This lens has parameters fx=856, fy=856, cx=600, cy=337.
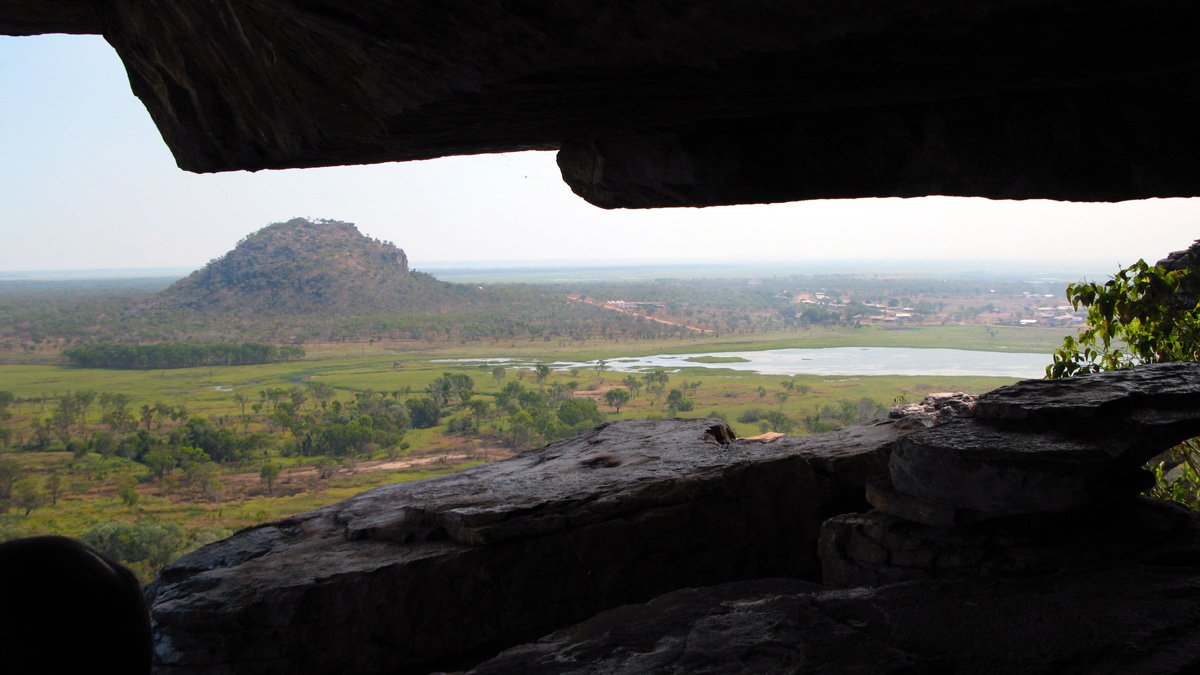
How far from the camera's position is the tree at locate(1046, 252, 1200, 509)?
1018 cm

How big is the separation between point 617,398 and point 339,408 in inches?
657

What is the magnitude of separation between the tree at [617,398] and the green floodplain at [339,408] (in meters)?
0.28

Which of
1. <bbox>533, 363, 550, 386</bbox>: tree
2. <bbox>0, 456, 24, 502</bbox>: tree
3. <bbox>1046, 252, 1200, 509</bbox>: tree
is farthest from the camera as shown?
<bbox>533, 363, 550, 386</bbox>: tree

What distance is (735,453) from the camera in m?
8.83

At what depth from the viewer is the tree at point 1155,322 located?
10.2 m

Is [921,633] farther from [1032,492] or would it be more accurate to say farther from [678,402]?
[678,402]

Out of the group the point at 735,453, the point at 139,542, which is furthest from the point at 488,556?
the point at 139,542

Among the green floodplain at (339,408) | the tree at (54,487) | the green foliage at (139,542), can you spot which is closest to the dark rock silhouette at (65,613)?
the green floodplain at (339,408)

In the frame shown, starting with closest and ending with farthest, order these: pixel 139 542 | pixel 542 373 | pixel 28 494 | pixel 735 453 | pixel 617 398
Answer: pixel 735 453
pixel 139 542
pixel 28 494
pixel 617 398
pixel 542 373

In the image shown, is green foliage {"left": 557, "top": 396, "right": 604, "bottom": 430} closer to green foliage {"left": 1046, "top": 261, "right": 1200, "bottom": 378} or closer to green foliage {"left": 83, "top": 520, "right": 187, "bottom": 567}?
green foliage {"left": 83, "top": 520, "right": 187, "bottom": 567}

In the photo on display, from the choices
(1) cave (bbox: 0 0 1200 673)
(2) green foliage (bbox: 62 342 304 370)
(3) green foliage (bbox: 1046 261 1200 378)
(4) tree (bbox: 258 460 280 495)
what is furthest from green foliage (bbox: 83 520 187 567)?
(2) green foliage (bbox: 62 342 304 370)

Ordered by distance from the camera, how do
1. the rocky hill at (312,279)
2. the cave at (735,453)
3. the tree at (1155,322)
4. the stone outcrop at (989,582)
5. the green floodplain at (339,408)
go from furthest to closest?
the rocky hill at (312,279)
the green floodplain at (339,408)
the tree at (1155,322)
the stone outcrop at (989,582)
the cave at (735,453)

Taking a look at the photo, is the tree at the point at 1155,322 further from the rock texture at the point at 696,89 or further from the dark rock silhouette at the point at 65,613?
the dark rock silhouette at the point at 65,613

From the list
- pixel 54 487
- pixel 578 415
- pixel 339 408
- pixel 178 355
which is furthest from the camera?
pixel 178 355
